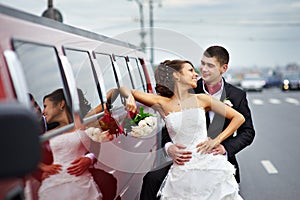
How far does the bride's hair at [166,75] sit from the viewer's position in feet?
16.2

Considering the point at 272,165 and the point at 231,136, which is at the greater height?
the point at 231,136

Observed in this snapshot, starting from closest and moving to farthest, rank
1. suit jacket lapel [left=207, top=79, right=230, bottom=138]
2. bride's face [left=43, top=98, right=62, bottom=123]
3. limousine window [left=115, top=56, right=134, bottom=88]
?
bride's face [left=43, top=98, right=62, bottom=123]
suit jacket lapel [left=207, top=79, right=230, bottom=138]
limousine window [left=115, top=56, right=134, bottom=88]

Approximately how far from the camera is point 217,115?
5.28 m

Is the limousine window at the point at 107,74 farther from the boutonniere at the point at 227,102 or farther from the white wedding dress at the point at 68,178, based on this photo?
the white wedding dress at the point at 68,178

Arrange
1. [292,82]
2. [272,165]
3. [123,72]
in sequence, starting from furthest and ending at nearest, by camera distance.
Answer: [292,82] < [272,165] < [123,72]

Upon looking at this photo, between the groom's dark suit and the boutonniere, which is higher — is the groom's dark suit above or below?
below

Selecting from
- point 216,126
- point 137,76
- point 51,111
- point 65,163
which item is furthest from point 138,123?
point 65,163

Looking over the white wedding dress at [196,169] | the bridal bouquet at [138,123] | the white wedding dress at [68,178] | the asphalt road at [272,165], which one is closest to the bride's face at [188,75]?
the white wedding dress at [196,169]

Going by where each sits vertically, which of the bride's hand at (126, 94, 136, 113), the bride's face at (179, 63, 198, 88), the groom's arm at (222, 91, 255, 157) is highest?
the bride's face at (179, 63, 198, 88)

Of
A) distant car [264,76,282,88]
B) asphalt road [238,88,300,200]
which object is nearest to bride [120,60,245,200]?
asphalt road [238,88,300,200]

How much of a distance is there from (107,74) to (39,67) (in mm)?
1809

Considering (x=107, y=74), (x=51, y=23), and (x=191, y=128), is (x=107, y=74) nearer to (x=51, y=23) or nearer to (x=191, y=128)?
(x=191, y=128)

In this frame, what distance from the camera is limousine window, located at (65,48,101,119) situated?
4.48 metres

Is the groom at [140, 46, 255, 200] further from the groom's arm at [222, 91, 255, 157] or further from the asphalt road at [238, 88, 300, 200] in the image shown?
the asphalt road at [238, 88, 300, 200]
